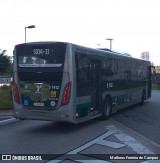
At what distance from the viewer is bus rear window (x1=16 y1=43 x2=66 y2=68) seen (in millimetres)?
13266

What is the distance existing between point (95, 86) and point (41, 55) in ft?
9.04

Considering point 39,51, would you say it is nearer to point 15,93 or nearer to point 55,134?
point 15,93

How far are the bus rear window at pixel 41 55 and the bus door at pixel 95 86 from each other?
2.03 m

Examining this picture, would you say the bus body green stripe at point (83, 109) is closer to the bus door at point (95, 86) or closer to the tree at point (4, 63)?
the bus door at point (95, 86)

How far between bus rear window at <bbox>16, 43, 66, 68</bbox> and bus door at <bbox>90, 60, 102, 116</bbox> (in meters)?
2.03

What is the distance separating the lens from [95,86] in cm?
1534

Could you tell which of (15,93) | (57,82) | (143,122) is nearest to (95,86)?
(57,82)

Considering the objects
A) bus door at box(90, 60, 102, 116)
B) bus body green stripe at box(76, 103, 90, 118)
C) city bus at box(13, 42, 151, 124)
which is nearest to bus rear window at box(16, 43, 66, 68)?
city bus at box(13, 42, 151, 124)

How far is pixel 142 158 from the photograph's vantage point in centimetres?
922

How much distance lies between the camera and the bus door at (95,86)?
15.0 meters

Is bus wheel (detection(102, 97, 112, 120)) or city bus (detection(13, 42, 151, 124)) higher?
city bus (detection(13, 42, 151, 124))

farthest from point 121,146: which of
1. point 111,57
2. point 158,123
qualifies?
point 111,57

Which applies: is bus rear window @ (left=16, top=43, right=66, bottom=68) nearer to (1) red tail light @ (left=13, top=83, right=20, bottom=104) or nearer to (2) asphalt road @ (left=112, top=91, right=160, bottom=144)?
(1) red tail light @ (left=13, top=83, right=20, bottom=104)

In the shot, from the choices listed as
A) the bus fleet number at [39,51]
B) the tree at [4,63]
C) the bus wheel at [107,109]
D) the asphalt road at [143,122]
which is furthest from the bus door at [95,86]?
the tree at [4,63]
